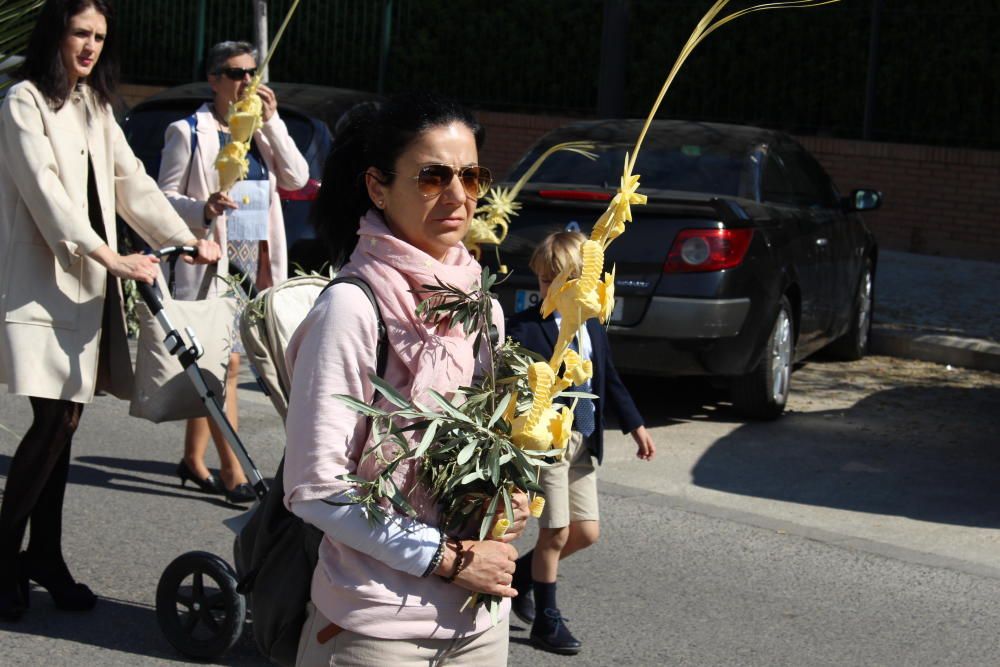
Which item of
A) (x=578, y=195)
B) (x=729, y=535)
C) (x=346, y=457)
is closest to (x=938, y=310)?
(x=578, y=195)

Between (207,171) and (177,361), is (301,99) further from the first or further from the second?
(177,361)

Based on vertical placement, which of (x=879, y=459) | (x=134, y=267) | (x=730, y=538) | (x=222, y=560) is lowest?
(x=730, y=538)

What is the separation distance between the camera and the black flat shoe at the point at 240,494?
21.1 ft

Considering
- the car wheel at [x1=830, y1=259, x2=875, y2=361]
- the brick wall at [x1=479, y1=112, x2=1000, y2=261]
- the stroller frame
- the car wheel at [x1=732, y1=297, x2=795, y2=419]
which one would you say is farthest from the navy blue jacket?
the brick wall at [x1=479, y1=112, x2=1000, y2=261]

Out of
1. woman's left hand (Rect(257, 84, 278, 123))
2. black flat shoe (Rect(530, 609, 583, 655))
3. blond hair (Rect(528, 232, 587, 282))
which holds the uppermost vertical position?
woman's left hand (Rect(257, 84, 278, 123))

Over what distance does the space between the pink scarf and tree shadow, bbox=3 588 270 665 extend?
2367 millimetres

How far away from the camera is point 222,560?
183 inches

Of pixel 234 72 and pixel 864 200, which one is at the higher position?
pixel 234 72

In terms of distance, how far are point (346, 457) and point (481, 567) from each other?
32 cm

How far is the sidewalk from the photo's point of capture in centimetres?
1050

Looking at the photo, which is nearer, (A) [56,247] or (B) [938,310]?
(A) [56,247]

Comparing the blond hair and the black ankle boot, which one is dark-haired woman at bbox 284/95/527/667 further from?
the black ankle boot

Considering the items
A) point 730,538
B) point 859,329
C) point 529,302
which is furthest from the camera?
point 859,329

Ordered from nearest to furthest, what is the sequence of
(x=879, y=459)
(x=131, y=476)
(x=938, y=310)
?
(x=131, y=476) → (x=879, y=459) → (x=938, y=310)
